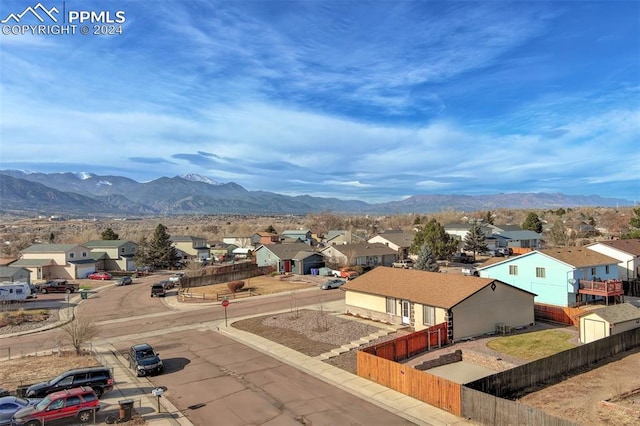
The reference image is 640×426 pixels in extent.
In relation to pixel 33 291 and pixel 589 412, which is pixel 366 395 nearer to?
pixel 589 412

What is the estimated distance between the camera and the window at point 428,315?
33.5 metres

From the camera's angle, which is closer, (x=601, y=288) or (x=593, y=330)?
(x=593, y=330)

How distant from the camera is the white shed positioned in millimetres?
29844

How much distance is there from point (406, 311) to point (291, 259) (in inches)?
1622

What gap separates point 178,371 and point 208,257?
7645cm

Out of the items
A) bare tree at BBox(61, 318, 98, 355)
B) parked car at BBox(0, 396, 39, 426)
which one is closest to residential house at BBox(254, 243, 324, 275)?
bare tree at BBox(61, 318, 98, 355)

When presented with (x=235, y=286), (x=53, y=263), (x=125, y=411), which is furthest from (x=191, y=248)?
(x=125, y=411)

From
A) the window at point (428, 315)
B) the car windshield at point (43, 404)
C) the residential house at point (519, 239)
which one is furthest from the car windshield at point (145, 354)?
the residential house at point (519, 239)

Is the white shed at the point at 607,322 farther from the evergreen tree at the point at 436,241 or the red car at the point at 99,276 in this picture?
the red car at the point at 99,276

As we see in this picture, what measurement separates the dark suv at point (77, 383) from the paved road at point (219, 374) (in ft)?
9.72

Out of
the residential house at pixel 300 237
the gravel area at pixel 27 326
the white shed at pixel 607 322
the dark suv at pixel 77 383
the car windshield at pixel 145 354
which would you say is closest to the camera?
the dark suv at pixel 77 383

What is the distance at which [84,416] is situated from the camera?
20.2 meters

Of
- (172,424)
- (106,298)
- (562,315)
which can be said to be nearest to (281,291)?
(106,298)

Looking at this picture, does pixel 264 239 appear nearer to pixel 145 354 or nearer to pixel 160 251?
pixel 160 251
